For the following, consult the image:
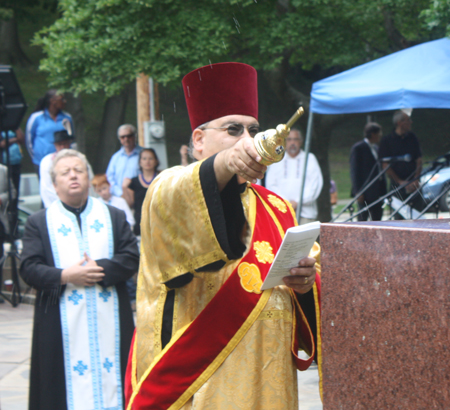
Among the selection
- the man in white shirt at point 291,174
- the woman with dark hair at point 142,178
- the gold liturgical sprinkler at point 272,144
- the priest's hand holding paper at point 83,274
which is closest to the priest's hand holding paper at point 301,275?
the gold liturgical sprinkler at point 272,144

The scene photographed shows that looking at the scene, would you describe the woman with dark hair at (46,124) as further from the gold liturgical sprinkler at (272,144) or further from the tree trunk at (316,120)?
the gold liturgical sprinkler at (272,144)

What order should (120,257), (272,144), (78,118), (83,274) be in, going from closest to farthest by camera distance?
(272,144)
(83,274)
(120,257)
(78,118)

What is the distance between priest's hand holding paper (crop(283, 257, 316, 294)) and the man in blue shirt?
6.34 metres

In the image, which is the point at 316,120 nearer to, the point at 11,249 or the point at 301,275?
the point at 11,249

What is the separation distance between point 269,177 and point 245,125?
5817mm

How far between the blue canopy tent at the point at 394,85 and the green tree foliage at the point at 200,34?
185 cm

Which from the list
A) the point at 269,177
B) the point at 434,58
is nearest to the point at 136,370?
the point at 434,58

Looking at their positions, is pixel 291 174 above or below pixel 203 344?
above

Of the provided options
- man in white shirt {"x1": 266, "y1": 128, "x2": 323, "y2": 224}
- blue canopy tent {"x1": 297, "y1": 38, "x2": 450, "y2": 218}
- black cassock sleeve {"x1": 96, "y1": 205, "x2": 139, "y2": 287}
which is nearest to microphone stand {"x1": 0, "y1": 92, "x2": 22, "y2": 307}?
man in white shirt {"x1": 266, "y1": 128, "x2": 323, "y2": 224}

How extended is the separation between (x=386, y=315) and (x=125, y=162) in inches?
274

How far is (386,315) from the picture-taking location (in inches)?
71.2

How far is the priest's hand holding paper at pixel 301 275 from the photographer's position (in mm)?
2195

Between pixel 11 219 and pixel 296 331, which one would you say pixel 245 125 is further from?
pixel 11 219

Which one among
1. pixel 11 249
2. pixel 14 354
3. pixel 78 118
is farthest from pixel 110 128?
pixel 14 354
